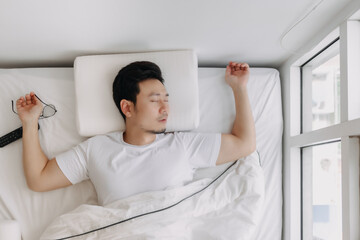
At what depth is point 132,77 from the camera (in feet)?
5.10

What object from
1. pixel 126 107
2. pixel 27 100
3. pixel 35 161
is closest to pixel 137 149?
pixel 126 107

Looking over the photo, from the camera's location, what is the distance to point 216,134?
1624mm

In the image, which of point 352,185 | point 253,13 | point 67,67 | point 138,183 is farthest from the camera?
point 67,67

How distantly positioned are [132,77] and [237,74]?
48 cm

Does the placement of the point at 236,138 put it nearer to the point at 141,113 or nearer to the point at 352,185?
the point at 141,113

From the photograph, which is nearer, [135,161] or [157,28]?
[157,28]

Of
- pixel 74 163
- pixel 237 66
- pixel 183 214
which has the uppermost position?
pixel 237 66

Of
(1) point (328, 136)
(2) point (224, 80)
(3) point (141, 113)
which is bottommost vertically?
(1) point (328, 136)

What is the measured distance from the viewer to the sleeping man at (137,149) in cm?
154

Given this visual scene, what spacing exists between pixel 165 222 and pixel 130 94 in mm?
550

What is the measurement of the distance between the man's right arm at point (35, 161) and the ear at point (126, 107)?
1.23 feet

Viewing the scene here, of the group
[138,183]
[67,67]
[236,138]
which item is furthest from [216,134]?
[67,67]

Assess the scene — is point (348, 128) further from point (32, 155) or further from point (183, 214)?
point (32, 155)

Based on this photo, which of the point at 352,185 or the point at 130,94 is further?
the point at 130,94
